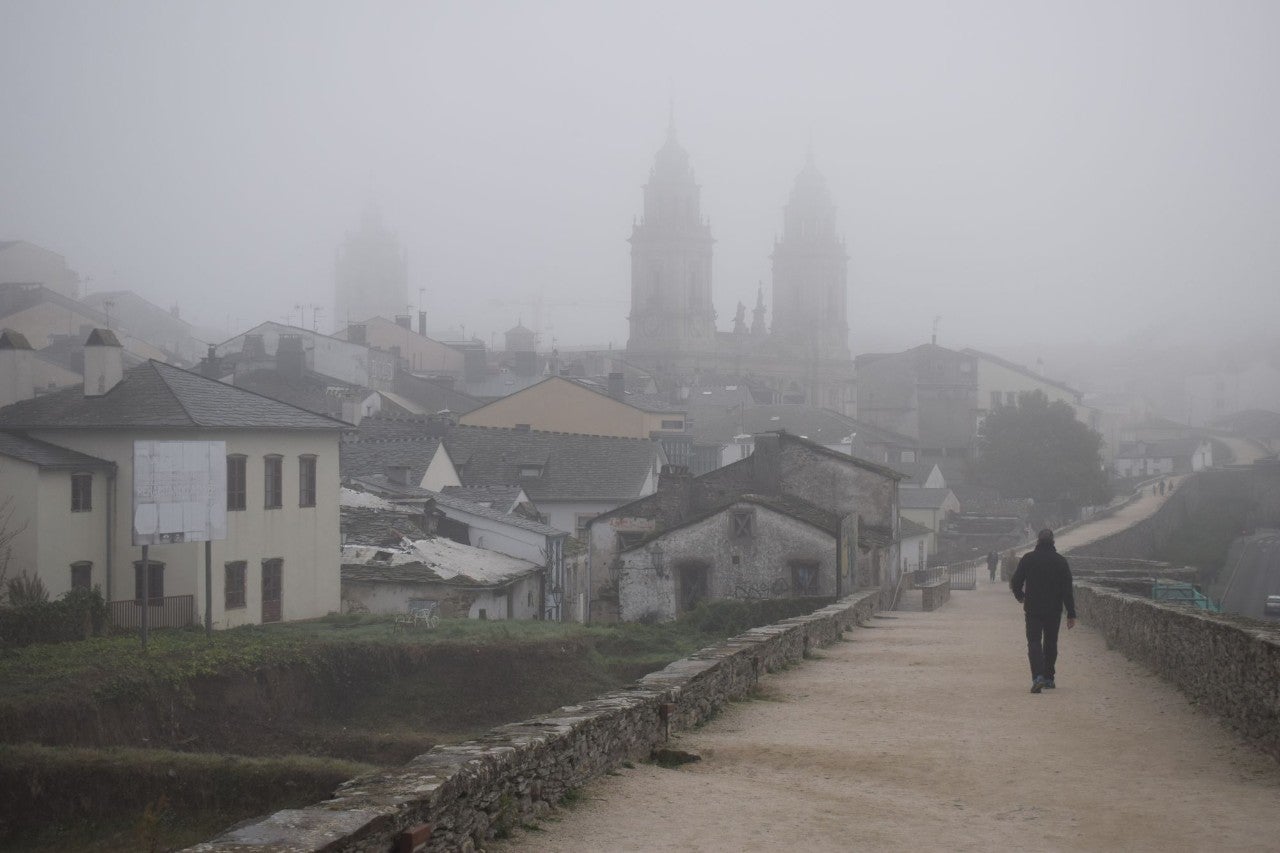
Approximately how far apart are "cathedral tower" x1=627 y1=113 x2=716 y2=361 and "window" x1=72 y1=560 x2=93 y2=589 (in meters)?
122

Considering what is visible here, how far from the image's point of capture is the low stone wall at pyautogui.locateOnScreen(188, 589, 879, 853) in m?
6.13

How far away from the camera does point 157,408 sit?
105 ft

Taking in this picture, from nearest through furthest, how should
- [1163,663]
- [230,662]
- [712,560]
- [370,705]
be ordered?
[1163,663] → [230,662] → [370,705] → [712,560]

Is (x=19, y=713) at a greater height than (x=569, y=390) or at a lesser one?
lesser

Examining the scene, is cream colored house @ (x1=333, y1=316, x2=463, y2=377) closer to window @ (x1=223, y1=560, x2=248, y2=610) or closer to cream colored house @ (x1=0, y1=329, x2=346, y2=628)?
cream colored house @ (x1=0, y1=329, x2=346, y2=628)

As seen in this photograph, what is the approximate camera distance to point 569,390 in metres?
66.6

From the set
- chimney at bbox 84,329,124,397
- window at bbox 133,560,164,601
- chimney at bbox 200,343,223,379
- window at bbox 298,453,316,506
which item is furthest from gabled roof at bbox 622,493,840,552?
chimney at bbox 200,343,223,379

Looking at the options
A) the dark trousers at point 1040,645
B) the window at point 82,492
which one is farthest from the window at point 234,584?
the dark trousers at point 1040,645

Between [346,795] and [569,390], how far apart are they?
5999 cm

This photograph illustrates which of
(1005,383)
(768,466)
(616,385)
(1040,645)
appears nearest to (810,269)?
(1005,383)

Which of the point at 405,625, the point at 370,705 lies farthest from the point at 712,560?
the point at 370,705

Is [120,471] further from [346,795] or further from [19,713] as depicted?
[346,795]

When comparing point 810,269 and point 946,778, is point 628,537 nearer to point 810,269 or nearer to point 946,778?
point 946,778

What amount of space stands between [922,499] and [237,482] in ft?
143
